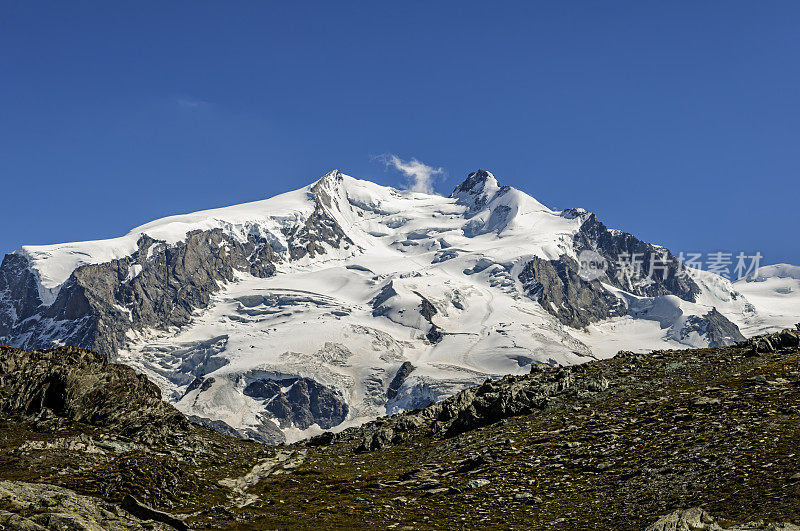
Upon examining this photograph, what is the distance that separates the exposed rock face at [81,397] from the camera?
63.2 m

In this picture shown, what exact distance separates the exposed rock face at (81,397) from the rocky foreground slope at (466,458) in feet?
0.56

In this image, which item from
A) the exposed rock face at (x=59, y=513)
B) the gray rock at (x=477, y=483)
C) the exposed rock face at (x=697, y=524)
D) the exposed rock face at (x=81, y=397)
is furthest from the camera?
the exposed rock face at (x=81, y=397)

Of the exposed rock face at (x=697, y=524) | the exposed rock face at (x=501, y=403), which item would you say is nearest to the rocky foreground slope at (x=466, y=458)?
the exposed rock face at (x=697, y=524)

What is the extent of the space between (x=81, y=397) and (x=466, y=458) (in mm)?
37699

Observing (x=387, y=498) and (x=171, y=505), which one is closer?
(x=171, y=505)

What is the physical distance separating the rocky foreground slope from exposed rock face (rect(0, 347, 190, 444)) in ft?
0.56

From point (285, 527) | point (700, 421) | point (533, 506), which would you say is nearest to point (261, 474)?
point (285, 527)

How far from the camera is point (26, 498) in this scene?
3203 cm

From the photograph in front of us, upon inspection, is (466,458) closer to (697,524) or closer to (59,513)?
(697,524)

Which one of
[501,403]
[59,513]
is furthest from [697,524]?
[501,403]

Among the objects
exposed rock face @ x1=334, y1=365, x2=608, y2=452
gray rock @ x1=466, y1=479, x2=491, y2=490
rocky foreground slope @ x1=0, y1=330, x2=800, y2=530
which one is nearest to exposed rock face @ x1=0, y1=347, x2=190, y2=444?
rocky foreground slope @ x1=0, y1=330, x2=800, y2=530

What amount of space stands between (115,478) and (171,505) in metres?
3.99

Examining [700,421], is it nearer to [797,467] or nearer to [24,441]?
[797,467]

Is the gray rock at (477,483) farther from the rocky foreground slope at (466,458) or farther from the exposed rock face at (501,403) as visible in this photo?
the exposed rock face at (501,403)
